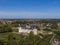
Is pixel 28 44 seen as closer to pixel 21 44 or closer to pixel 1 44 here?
pixel 21 44

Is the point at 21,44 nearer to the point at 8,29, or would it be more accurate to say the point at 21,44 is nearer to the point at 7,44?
the point at 7,44

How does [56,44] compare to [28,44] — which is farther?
[56,44]

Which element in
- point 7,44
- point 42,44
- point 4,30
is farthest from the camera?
point 4,30

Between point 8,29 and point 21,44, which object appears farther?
point 8,29

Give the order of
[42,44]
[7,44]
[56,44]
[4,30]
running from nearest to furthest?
1. [42,44]
2. [7,44]
3. [56,44]
4. [4,30]

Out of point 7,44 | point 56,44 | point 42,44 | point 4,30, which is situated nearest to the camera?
point 42,44

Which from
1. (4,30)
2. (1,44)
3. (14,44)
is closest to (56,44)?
(14,44)

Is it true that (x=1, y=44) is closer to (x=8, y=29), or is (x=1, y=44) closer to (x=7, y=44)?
(x=7, y=44)

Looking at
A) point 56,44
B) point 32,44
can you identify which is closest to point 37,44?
point 32,44
